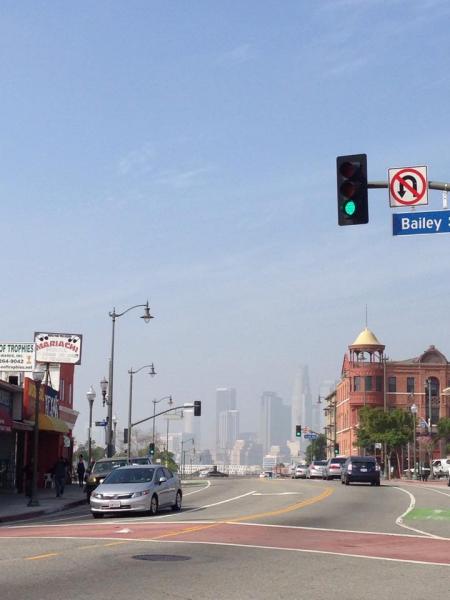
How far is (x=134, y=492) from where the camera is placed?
24.3 metres

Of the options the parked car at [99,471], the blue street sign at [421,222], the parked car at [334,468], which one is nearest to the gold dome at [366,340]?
the parked car at [334,468]

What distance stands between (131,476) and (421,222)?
11.8 m

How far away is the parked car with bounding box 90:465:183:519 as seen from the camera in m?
24.2

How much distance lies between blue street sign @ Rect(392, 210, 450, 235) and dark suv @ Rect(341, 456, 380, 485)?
31.1 m

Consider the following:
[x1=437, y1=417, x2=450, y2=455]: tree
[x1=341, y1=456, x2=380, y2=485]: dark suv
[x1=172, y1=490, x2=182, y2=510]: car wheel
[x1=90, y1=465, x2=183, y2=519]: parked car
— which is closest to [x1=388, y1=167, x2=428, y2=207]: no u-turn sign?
[x1=90, y1=465, x2=183, y2=519]: parked car

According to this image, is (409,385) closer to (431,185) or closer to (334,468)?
(334,468)

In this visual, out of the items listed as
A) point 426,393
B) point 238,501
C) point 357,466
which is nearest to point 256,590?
point 238,501

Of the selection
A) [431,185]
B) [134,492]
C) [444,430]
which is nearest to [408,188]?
[431,185]

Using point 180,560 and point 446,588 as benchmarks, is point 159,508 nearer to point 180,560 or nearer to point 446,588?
point 180,560

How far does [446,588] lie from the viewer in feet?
39.2

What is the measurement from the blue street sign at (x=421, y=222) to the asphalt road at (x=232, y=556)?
6.14 m

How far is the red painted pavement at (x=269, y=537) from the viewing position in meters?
16.2

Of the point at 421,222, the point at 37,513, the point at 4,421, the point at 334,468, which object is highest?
the point at 421,222

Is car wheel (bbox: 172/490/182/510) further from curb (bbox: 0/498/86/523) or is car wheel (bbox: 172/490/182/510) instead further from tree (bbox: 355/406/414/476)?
tree (bbox: 355/406/414/476)
